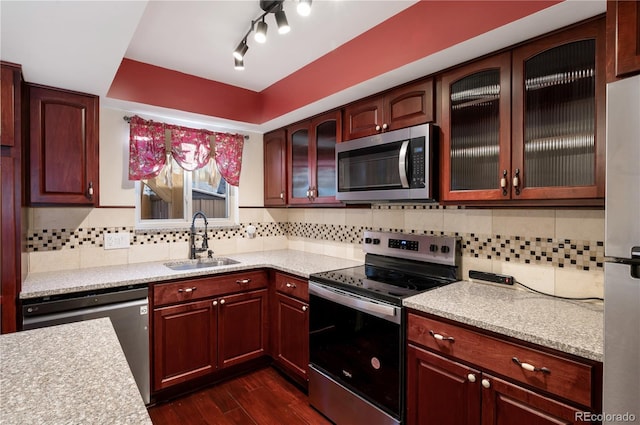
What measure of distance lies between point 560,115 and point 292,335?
2.07 meters

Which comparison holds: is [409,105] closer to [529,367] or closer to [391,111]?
[391,111]

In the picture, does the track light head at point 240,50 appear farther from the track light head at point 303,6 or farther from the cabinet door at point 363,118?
the cabinet door at point 363,118

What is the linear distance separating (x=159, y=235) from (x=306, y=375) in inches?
65.3

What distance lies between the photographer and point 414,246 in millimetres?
2195

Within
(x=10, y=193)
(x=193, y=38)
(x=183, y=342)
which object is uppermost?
(x=193, y=38)

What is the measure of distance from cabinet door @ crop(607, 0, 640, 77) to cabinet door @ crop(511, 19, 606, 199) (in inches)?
16.1

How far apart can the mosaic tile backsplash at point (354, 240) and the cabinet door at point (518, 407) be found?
719mm

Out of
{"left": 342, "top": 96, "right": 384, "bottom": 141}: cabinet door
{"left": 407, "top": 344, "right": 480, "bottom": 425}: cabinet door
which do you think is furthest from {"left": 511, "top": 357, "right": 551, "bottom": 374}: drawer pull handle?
{"left": 342, "top": 96, "right": 384, "bottom": 141}: cabinet door

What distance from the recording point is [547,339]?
3.76 feet

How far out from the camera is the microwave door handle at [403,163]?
1872 millimetres

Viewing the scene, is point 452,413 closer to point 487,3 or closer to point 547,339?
point 547,339

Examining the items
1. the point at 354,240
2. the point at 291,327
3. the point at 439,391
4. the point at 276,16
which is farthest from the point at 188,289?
the point at 276,16

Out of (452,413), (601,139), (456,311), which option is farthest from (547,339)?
(601,139)

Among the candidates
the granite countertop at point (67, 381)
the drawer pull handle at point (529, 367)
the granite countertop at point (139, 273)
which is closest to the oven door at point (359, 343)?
the granite countertop at point (139, 273)
